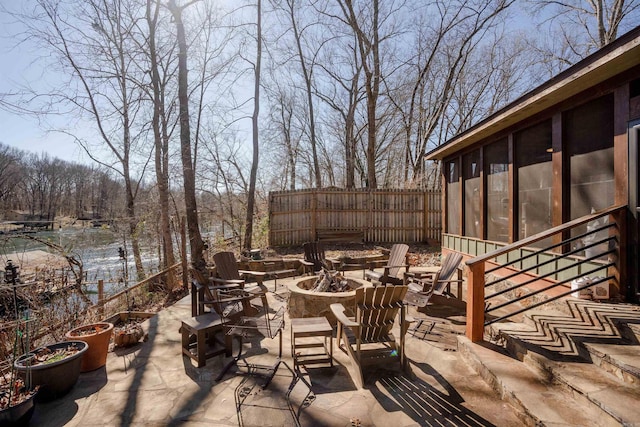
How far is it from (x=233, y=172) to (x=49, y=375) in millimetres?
12465

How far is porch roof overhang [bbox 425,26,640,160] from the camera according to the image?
8.63 feet

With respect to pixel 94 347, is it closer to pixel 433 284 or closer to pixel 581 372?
pixel 433 284

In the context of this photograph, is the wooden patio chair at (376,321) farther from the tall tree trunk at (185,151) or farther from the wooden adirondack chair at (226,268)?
the tall tree trunk at (185,151)

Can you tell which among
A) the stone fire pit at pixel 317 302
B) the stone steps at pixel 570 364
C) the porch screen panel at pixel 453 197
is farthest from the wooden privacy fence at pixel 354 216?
the stone steps at pixel 570 364

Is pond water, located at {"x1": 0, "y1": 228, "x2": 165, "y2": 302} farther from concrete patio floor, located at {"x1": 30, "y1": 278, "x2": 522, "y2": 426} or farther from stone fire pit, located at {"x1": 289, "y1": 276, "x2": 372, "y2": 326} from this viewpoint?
stone fire pit, located at {"x1": 289, "y1": 276, "x2": 372, "y2": 326}

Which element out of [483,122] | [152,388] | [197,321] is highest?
[483,122]

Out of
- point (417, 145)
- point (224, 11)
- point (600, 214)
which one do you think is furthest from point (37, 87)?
point (417, 145)

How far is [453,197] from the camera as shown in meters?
6.66

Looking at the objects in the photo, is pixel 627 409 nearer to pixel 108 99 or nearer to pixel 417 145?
pixel 108 99

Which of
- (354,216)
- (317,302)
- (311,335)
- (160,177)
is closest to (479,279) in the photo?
(311,335)

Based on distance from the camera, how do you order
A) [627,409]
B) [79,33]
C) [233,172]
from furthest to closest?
[233,172] → [79,33] → [627,409]

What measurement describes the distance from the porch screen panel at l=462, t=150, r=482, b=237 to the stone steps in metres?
2.63

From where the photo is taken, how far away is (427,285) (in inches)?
191

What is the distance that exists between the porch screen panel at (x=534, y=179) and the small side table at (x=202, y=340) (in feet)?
14.1
